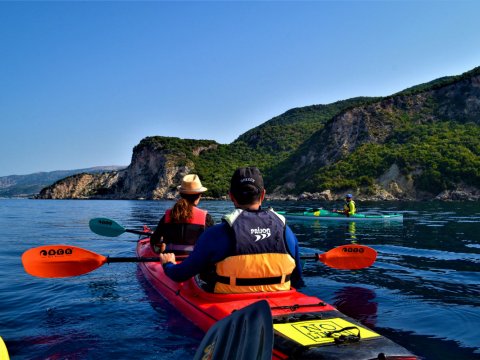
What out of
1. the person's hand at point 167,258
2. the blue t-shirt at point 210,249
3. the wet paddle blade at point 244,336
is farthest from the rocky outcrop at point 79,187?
the wet paddle blade at point 244,336

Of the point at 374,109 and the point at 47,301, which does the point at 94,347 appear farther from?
the point at 374,109

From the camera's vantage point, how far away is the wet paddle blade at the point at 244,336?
227cm

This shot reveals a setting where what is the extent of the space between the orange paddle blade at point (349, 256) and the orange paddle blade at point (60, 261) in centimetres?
374

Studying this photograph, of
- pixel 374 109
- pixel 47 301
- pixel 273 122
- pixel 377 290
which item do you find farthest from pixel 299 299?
pixel 273 122

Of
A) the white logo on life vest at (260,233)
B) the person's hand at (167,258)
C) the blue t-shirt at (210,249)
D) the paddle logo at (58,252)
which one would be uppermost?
the white logo on life vest at (260,233)

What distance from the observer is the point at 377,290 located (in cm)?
767

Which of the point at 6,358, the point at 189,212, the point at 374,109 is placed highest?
the point at 374,109

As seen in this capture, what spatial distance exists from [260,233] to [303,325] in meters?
1.01

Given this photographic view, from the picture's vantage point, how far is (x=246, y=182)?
418cm

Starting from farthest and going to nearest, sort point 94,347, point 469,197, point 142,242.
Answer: point 469,197
point 142,242
point 94,347

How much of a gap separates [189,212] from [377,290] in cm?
394

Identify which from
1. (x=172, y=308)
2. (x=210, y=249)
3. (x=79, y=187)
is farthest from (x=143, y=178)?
(x=210, y=249)

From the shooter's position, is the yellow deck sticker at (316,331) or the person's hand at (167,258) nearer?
the yellow deck sticker at (316,331)

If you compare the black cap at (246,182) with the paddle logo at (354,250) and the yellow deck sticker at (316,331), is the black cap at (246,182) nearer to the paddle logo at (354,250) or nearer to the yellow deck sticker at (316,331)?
the yellow deck sticker at (316,331)
